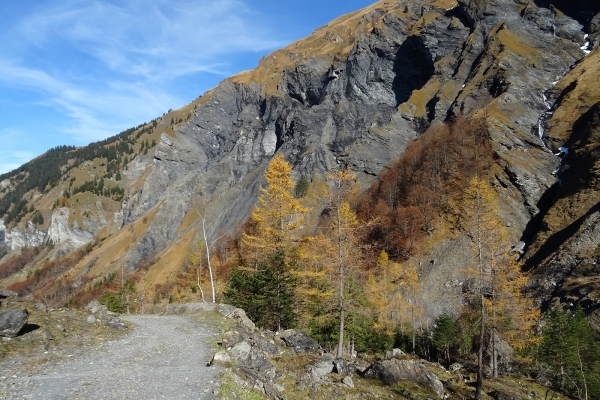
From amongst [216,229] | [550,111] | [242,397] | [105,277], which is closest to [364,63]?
[550,111]

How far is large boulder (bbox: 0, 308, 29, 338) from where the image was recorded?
566 inches

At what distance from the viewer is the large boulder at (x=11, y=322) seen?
1438 cm

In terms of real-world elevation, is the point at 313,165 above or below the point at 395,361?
above

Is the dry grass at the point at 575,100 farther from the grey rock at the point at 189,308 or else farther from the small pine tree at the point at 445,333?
the grey rock at the point at 189,308

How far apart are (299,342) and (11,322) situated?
1429cm

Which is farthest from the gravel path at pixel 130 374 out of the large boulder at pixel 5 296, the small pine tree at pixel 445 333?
the small pine tree at pixel 445 333

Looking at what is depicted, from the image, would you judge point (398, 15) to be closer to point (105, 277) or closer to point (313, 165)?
point (313, 165)

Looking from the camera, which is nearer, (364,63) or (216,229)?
(216,229)

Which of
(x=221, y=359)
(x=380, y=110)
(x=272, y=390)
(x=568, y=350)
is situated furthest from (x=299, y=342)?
(x=380, y=110)

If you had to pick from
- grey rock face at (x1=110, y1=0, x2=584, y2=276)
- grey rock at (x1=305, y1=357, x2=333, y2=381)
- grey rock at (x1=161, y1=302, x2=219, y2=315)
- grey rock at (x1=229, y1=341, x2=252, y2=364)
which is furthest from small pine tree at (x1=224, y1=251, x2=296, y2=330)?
grey rock face at (x1=110, y1=0, x2=584, y2=276)

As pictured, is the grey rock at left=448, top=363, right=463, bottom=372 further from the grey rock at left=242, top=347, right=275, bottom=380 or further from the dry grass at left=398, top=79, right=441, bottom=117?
the dry grass at left=398, top=79, right=441, bottom=117

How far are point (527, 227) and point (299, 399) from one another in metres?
57.7

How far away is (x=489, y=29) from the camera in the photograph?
371 feet

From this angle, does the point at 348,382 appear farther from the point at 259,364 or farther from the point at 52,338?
the point at 52,338
